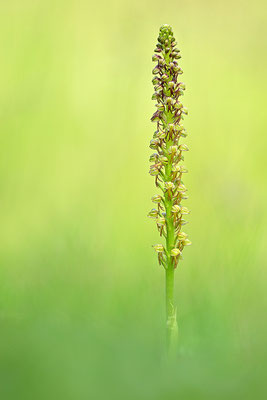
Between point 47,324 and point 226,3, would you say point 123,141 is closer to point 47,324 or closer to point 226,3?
point 226,3

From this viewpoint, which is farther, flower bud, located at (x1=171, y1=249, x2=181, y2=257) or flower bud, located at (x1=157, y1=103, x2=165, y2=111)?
flower bud, located at (x1=157, y1=103, x2=165, y2=111)

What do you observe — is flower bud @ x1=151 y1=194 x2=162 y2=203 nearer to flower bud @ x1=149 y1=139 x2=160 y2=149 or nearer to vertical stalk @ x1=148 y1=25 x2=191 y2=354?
vertical stalk @ x1=148 y1=25 x2=191 y2=354

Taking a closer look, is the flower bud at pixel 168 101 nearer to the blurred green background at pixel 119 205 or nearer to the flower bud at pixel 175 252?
the flower bud at pixel 175 252

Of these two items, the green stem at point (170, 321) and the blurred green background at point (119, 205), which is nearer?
the blurred green background at point (119, 205)

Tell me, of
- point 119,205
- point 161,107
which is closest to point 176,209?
point 161,107

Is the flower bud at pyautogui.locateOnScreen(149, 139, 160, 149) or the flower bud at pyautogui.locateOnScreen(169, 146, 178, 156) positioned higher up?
the flower bud at pyautogui.locateOnScreen(149, 139, 160, 149)

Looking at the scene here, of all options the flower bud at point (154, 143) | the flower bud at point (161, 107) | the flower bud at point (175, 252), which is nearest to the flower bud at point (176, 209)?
the flower bud at point (175, 252)

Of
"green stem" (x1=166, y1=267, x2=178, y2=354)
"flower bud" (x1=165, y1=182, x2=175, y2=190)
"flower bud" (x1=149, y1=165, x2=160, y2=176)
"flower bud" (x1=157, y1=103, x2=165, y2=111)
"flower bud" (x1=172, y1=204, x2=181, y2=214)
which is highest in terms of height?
"flower bud" (x1=157, y1=103, x2=165, y2=111)

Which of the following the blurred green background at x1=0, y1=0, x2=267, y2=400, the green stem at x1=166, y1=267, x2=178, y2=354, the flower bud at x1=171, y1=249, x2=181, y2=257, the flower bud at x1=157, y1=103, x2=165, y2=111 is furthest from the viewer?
the flower bud at x1=157, y1=103, x2=165, y2=111

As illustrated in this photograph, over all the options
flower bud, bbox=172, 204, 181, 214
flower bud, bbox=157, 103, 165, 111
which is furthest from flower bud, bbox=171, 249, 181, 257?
flower bud, bbox=157, 103, 165, 111

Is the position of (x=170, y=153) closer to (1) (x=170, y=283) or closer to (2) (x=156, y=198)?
(2) (x=156, y=198)
